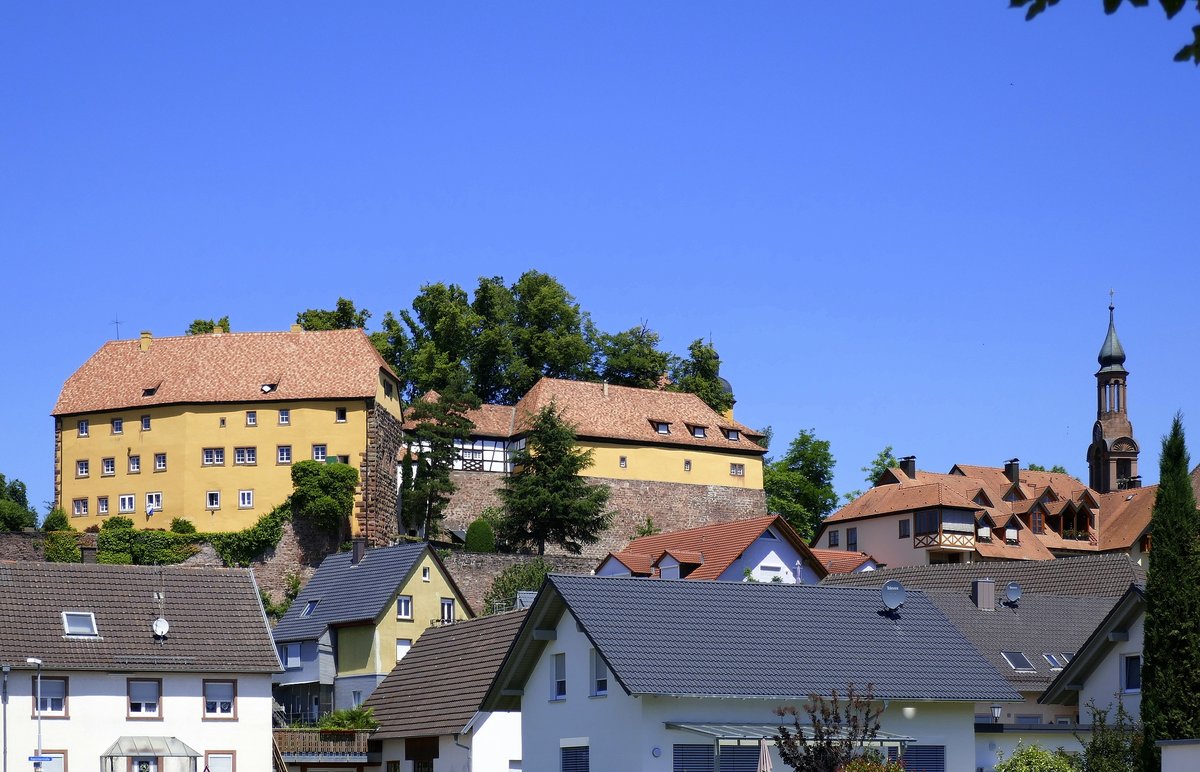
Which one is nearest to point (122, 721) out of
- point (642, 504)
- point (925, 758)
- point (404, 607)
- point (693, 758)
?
point (404, 607)

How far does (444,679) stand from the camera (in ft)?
141

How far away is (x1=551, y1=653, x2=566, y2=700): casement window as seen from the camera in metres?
31.4

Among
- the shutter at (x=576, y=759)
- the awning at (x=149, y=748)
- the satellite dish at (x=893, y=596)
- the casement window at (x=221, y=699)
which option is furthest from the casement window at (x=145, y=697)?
the satellite dish at (x=893, y=596)

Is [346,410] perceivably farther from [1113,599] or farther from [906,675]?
[906,675]

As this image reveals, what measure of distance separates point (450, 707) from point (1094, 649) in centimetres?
1478

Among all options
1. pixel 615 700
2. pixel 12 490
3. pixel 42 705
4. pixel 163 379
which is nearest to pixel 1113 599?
pixel 615 700

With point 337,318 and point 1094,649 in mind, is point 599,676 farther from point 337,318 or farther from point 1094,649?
point 337,318

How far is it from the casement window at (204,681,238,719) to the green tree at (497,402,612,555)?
32.7m

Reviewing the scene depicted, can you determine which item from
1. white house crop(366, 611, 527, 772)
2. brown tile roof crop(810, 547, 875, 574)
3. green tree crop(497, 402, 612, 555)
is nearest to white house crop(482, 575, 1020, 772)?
white house crop(366, 611, 527, 772)

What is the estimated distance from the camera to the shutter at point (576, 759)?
3033cm

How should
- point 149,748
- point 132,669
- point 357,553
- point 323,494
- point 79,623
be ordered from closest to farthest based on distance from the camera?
point 149,748
point 132,669
point 79,623
point 357,553
point 323,494

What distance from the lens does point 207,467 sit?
249ft

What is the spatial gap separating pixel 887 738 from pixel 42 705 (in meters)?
20.0

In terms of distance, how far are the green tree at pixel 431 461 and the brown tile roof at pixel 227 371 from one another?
2.87 meters
